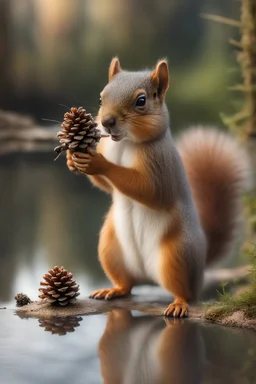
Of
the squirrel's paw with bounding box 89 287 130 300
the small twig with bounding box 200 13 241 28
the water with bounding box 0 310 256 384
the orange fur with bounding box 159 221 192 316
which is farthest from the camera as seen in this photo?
the small twig with bounding box 200 13 241 28

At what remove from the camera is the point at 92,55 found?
1.86m

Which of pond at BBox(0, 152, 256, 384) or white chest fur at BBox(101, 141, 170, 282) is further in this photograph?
white chest fur at BBox(101, 141, 170, 282)

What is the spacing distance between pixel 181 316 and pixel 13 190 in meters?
0.91

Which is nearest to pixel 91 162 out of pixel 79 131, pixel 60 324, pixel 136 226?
pixel 79 131

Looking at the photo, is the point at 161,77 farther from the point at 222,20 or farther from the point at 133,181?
the point at 222,20

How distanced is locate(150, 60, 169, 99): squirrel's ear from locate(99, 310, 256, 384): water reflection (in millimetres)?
439

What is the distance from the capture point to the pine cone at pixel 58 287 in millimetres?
1290

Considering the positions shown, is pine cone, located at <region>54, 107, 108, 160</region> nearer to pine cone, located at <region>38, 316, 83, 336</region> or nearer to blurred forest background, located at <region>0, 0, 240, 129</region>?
pine cone, located at <region>38, 316, 83, 336</region>

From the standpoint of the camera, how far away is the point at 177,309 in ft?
4.12

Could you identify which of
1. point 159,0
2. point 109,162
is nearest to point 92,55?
point 159,0

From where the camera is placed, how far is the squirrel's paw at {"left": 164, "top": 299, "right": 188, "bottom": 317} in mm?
1249

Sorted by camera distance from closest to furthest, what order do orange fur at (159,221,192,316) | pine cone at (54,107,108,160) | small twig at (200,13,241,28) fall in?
pine cone at (54,107,108,160), orange fur at (159,221,192,316), small twig at (200,13,241,28)

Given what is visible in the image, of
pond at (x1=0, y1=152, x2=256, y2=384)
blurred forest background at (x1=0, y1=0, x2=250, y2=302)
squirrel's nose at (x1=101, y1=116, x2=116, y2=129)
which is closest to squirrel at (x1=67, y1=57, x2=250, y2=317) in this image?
squirrel's nose at (x1=101, y1=116, x2=116, y2=129)

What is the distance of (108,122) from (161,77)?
152mm
